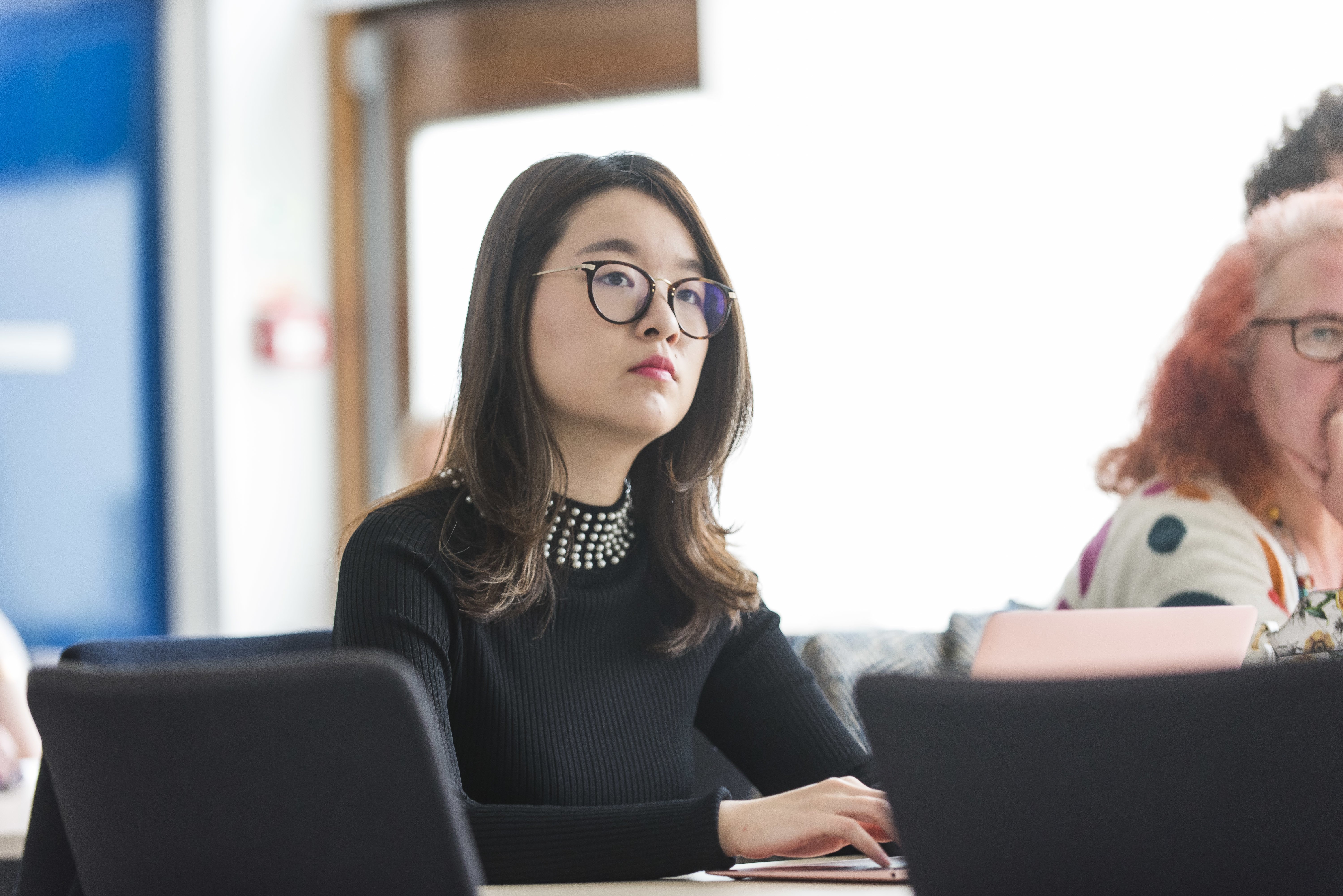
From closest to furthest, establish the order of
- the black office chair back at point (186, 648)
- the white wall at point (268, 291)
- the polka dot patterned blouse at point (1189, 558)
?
1. the black office chair back at point (186, 648)
2. the polka dot patterned blouse at point (1189, 558)
3. the white wall at point (268, 291)

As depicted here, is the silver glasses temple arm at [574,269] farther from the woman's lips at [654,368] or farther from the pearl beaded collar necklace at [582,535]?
the pearl beaded collar necklace at [582,535]

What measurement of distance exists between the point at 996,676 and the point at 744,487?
2.68 metres

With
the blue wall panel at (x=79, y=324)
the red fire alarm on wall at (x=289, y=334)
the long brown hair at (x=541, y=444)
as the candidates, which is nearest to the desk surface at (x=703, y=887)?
the long brown hair at (x=541, y=444)

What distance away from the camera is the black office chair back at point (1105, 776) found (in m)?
0.69

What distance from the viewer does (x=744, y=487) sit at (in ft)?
11.7

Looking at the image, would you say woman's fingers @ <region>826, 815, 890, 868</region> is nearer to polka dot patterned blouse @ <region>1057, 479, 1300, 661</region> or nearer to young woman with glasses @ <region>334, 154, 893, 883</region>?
young woman with glasses @ <region>334, 154, 893, 883</region>

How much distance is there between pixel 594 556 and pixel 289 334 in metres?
2.80

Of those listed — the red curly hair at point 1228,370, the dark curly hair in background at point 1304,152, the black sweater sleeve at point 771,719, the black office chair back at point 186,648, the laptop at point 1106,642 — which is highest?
the dark curly hair in background at point 1304,152

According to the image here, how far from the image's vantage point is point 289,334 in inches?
154

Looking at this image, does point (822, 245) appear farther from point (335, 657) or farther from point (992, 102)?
point (335, 657)

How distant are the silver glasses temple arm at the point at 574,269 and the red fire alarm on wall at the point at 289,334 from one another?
276 centimetres

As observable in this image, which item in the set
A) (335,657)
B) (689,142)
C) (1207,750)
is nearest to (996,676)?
(1207,750)

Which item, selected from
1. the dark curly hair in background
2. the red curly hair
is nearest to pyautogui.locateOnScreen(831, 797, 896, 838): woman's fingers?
the red curly hair

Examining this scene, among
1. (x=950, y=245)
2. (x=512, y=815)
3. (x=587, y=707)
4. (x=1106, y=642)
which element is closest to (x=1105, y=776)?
(x=1106, y=642)
